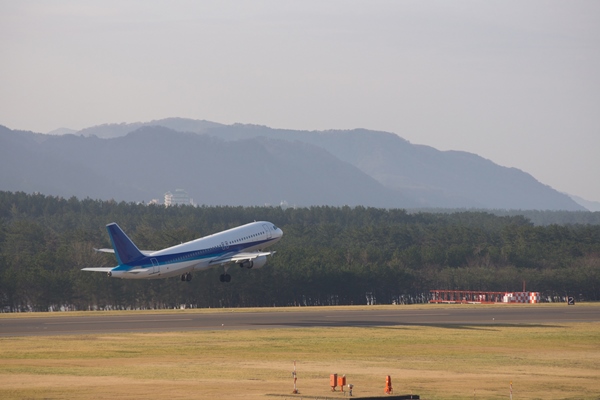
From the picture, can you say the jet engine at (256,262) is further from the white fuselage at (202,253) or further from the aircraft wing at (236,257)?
the white fuselage at (202,253)

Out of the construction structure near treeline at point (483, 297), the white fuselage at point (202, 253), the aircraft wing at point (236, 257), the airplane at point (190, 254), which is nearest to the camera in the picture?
the airplane at point (190, 254)

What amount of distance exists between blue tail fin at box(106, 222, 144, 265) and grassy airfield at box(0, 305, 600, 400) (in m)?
20.2

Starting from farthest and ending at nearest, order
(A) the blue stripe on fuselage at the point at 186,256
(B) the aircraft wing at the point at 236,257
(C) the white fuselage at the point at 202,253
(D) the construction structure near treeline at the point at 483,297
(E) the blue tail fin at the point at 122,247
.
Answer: (D) the construction structure near treeline at the point at 483,297
(B) the aircraft wing at the point at 236,257
(C) the white fuselage at the point at 202,253
(A) the blue stripe on fuselage at the point at 186,256
(E) the blue tail fin at the point at 122,247

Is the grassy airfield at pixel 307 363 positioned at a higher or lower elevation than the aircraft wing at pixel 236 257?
lower

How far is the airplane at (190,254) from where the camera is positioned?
10081 centimetres

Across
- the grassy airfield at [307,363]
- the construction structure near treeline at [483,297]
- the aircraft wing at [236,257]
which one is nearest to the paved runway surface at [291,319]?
the grassy airfield at [307,363]

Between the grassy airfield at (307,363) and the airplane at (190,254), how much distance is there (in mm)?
20489

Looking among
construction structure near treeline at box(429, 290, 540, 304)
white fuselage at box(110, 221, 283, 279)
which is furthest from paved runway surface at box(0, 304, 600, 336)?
Result: construction structure near treeline at box(429, 290, 540, 304)

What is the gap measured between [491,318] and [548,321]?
6.34m

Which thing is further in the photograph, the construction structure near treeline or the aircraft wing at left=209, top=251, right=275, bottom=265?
the construction structure near treeline

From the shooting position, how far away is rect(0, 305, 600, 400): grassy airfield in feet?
168

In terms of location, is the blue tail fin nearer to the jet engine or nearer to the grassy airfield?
the jet engine

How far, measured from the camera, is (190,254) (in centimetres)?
10806

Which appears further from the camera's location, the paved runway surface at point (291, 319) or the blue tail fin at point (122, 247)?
the blue tail fin at point (122, 247)
